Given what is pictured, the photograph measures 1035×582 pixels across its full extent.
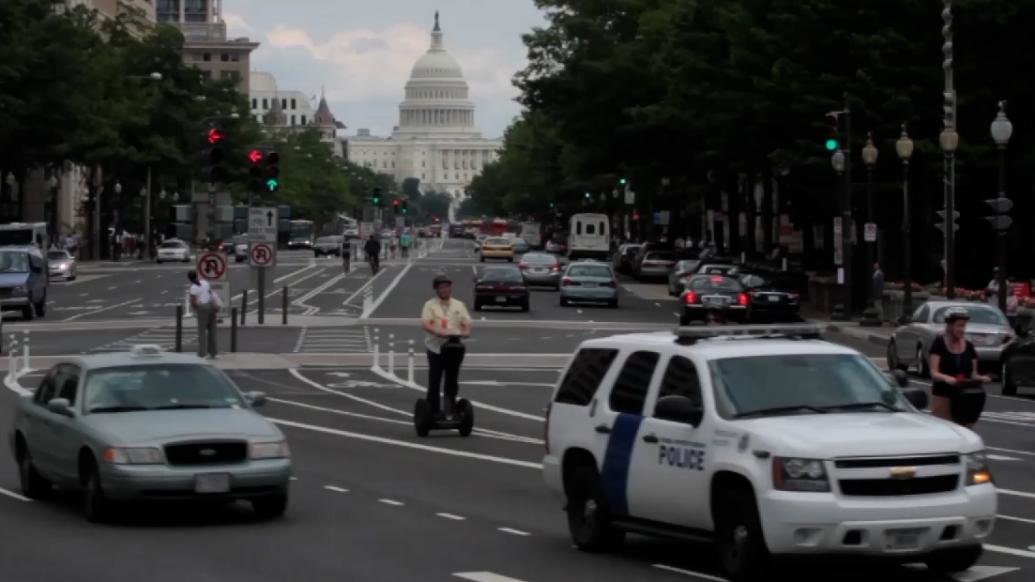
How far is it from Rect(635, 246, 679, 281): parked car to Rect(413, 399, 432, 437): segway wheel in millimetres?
67765

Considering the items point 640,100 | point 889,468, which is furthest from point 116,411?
point 640,100

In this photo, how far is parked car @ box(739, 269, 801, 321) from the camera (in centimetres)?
6028

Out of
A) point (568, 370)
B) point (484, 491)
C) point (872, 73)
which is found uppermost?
point (872, 73)

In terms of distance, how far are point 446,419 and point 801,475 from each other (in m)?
13.6

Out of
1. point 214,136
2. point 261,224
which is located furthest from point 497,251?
point 214,136

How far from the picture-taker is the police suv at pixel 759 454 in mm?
13203

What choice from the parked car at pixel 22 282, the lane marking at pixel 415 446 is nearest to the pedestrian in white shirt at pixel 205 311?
the lane marking at pixel 415 446

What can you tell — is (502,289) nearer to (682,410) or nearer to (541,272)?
(541,272)

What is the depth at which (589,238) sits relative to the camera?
384 feet

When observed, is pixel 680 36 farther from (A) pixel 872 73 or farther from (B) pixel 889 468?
(B) pixel 889 468

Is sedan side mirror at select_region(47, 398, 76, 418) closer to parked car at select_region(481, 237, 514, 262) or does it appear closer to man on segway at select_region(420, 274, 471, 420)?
man on segway at select_region(420, 274, 471, 420)

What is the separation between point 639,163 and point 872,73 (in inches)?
1280

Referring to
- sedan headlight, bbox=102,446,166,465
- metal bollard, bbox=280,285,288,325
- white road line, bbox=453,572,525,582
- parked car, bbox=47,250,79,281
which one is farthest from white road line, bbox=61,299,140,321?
white road line, bbox=453,572,525,582

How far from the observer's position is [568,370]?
54.0 ft
